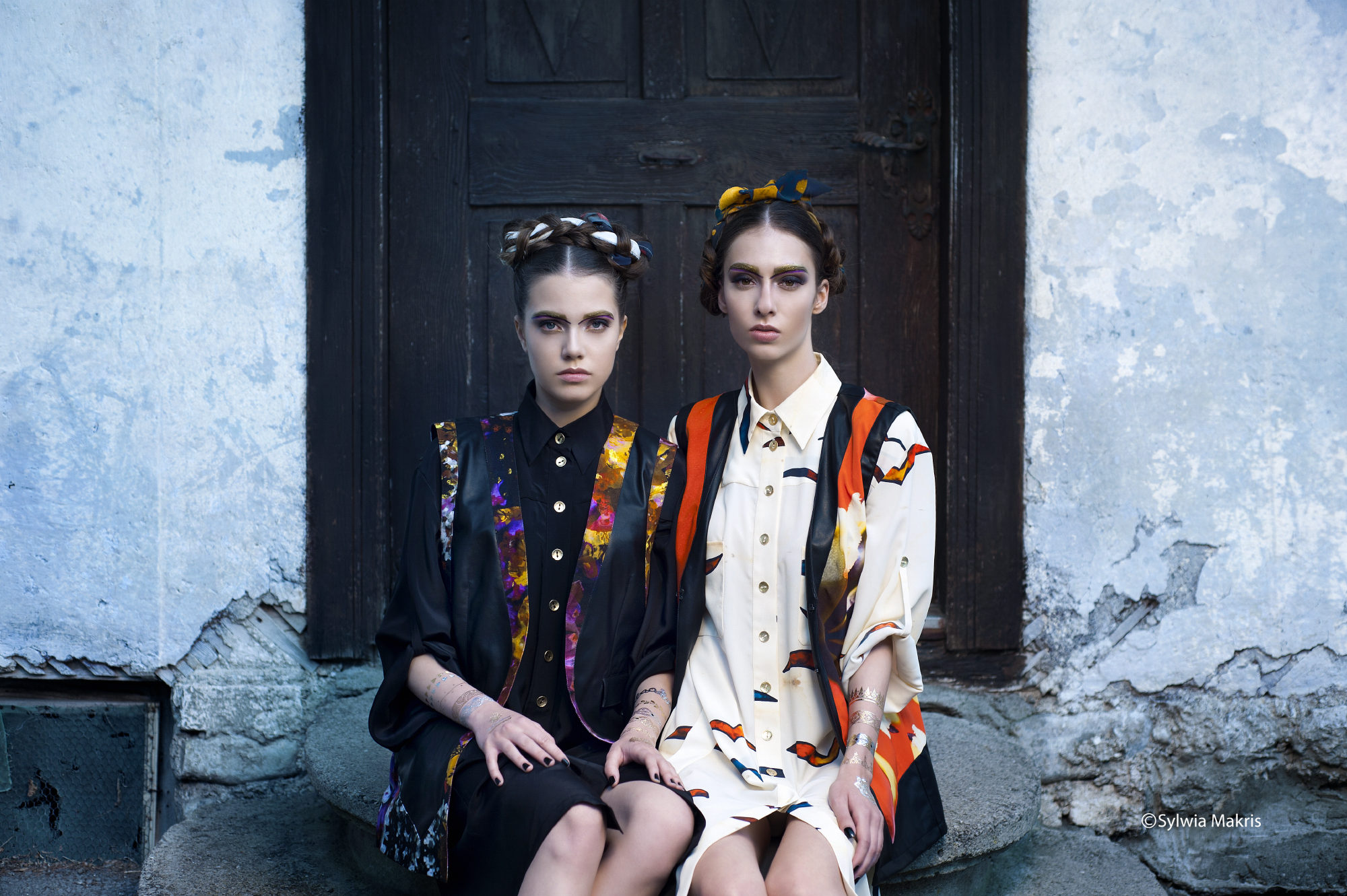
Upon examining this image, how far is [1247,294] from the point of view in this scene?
2.65 m

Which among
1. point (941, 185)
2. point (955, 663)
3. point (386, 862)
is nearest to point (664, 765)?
point (386, 862)

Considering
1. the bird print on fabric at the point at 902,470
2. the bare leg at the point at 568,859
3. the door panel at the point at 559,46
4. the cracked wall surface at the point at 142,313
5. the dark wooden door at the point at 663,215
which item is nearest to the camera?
the bare leg at the point at 568,859

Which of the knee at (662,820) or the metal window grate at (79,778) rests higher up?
the knee at (662,820)

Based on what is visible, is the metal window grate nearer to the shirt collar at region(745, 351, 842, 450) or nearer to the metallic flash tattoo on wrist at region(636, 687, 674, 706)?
the metallic flash tattoo on wrist at region(636, 687, 674, 706)

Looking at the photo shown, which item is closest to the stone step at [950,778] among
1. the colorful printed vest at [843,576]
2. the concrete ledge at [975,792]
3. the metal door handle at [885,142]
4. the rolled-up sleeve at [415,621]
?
the concrete ledge at [975,792]

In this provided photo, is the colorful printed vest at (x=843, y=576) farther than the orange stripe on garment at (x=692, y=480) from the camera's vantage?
No

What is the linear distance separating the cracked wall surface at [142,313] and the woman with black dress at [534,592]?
3.09ft

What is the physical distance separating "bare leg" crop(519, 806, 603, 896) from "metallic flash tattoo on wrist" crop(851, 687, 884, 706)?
1.82 ft

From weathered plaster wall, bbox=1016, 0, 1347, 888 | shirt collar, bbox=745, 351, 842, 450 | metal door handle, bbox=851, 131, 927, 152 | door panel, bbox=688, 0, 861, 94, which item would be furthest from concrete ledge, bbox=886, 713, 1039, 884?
door panel, bbox=688, 0, 861, 94

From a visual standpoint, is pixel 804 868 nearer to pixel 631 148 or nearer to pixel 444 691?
pixel 444 691

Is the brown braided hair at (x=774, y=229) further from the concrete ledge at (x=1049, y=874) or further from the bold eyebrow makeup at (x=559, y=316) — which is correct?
the concrete ledge at (x=1049, y=874)

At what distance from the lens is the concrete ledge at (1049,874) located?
2.21 meters

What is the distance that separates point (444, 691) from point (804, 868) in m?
0.71

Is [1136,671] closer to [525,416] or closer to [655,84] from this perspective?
[525,416]
